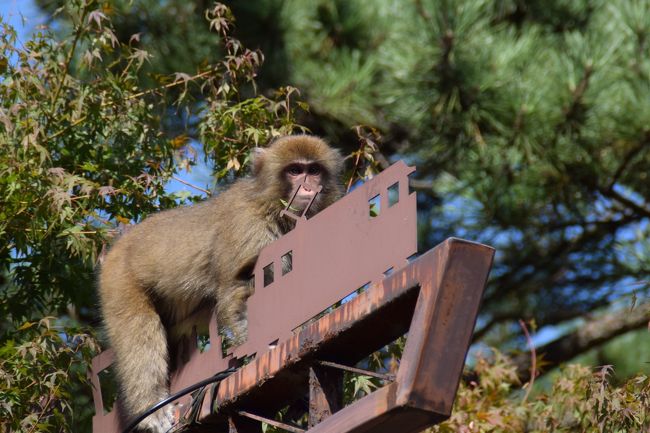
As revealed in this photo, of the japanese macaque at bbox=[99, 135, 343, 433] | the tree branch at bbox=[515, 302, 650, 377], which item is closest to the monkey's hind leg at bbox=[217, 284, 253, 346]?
the japanese macaque at bbox=[99, 135, 343, 433]

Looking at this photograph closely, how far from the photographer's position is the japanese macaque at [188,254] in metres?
5.59

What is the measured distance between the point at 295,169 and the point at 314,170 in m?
0.10

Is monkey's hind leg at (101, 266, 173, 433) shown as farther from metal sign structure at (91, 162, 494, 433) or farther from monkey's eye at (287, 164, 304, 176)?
monkey's eye at (287, 164, 304, 176)

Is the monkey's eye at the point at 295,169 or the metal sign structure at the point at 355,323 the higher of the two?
the monkey's eye at the point at 295,169

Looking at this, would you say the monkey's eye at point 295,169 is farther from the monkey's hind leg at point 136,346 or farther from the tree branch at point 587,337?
the tree branch at point 587,337

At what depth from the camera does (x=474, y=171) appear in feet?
30.5

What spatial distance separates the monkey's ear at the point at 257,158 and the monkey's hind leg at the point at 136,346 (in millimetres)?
867

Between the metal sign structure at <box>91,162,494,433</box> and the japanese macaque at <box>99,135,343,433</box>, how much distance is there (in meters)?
0.85

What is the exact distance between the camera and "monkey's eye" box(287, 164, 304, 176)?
5.94 m

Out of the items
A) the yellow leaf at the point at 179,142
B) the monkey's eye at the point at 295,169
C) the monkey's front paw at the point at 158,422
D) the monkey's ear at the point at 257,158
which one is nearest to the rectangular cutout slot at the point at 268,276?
the monkey's front paw at the point at 158,422

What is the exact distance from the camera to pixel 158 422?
527 cm

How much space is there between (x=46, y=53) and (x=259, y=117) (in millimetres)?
1319

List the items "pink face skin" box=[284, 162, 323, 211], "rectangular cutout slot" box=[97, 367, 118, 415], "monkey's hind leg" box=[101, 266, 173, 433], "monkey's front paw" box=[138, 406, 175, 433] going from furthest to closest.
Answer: "rectangular cutout slot" box=[97, 367, 118, 415]
"pink face skin" box=[284, 162, 323, 211]
"monkey's hind leg" box=[101, 266, 173, 433]
"monkey's front paw" box=[138, 406, 175, 433]

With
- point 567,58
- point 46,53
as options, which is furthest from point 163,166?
point 567,58
